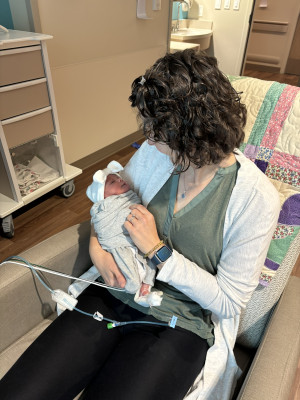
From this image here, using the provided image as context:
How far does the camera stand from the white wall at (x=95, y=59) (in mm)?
2003

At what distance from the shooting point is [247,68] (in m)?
5.64

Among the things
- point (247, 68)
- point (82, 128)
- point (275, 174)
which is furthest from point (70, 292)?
point (247, 68)

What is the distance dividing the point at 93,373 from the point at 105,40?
226 cm

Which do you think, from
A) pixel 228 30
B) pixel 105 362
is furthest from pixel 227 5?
pixel 105 362

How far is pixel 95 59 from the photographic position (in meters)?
2.31

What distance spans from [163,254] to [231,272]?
188mm

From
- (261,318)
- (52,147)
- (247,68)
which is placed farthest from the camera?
(247,68)

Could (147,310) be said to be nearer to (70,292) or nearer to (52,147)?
(70,292)

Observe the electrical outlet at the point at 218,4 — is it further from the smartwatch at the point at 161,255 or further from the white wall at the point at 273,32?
the smartwatch at the point at 161,255

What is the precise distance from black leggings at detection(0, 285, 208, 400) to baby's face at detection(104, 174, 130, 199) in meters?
0.39

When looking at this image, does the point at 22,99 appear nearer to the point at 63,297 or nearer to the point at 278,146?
the point at 63,297

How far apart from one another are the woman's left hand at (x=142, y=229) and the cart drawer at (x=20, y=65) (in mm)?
1114

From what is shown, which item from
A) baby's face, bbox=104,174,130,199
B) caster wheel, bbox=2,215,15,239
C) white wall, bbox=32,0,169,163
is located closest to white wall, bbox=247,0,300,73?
white wall, bbox=32,0,169,163

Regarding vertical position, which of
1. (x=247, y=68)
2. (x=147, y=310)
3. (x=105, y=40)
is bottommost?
(x=247, y=68)
